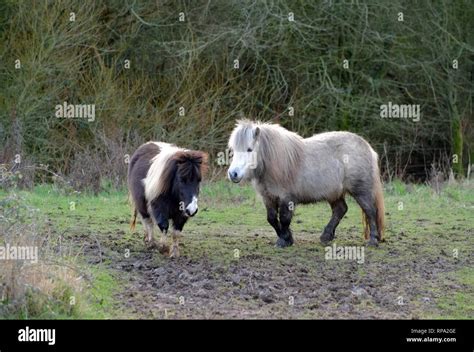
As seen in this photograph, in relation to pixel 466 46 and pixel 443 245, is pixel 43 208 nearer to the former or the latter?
pixel 443 245

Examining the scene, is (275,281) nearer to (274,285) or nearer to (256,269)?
(274,285)

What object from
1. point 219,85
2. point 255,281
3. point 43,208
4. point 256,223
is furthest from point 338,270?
point 219,85

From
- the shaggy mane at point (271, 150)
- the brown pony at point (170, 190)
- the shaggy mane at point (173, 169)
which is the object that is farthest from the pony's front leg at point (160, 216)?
the shaggy mane at point (271, 150)

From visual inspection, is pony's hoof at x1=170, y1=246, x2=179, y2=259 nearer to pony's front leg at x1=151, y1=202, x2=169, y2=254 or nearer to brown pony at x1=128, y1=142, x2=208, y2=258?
brown pony at x1=128, y1=142, x2=208, y2=258

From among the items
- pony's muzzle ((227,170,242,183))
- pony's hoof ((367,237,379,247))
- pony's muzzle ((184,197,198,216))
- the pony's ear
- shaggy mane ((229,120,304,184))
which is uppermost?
the pony's ear

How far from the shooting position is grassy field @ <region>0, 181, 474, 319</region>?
25.6 feet

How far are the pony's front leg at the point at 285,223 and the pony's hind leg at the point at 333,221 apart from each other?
2.13 feet

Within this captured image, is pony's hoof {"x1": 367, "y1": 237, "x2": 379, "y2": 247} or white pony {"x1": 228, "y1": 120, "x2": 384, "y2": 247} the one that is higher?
white pony {"x1": 228, "y1": 120, "x2": 384, "y2": 247}

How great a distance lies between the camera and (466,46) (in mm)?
19359

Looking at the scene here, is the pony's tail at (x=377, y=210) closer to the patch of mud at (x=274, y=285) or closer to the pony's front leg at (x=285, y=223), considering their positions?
the patch of mud at (x=274, y=285)

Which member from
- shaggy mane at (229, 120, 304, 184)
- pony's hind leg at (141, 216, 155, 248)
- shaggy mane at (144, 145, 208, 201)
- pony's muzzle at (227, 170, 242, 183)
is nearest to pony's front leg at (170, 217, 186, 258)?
shaggy mane at (144, 145, 208, 201)

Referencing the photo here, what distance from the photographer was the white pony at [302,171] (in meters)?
10.5

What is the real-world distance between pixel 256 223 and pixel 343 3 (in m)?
7.65

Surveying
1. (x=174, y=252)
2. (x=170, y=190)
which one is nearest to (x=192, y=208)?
(x=170, y=190)
